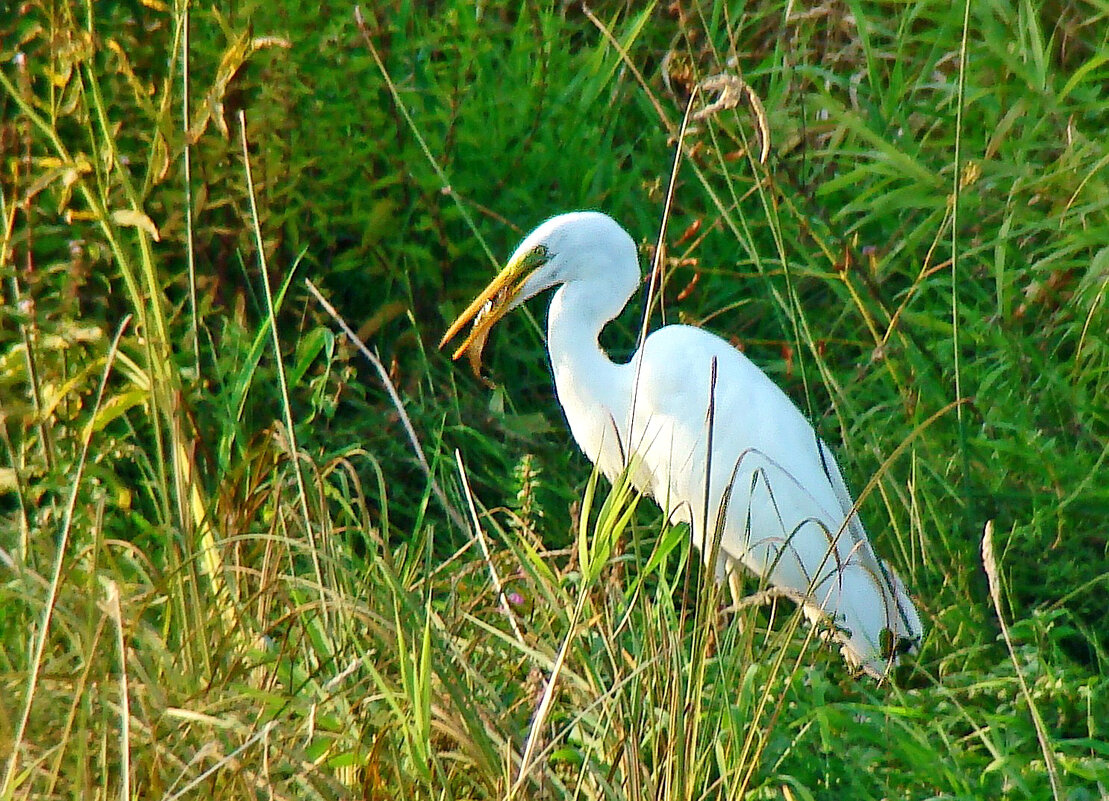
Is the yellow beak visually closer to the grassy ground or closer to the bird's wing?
the grassy ground

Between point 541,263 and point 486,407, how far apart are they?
1.73 ft

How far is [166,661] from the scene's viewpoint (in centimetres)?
167

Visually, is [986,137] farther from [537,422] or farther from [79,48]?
[79,48]

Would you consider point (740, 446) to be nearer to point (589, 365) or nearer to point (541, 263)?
point (589, 365)

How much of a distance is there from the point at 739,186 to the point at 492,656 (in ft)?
5.24

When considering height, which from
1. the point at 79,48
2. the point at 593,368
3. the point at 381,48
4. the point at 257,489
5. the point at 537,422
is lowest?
the point at 537,422

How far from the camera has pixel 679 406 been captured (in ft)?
8.62

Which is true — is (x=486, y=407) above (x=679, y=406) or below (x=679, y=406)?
below

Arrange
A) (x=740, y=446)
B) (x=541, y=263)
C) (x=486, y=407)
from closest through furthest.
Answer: (x=541, y=263) < (x=740, y=446) < (x=486, y=407)

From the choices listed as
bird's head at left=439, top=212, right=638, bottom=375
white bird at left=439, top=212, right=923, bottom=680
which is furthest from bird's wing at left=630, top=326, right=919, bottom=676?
bird's head at left=439, top=212, right=638, bottom=375

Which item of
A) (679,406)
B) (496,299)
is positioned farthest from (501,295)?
(679,406)

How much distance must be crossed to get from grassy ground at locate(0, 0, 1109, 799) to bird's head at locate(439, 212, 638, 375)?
148 mm

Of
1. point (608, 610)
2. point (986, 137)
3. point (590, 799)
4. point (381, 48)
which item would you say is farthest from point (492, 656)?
point (986, 137)

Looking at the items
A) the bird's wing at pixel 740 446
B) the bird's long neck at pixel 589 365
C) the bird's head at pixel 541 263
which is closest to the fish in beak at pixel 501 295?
the bird's head at pixel 541 263
